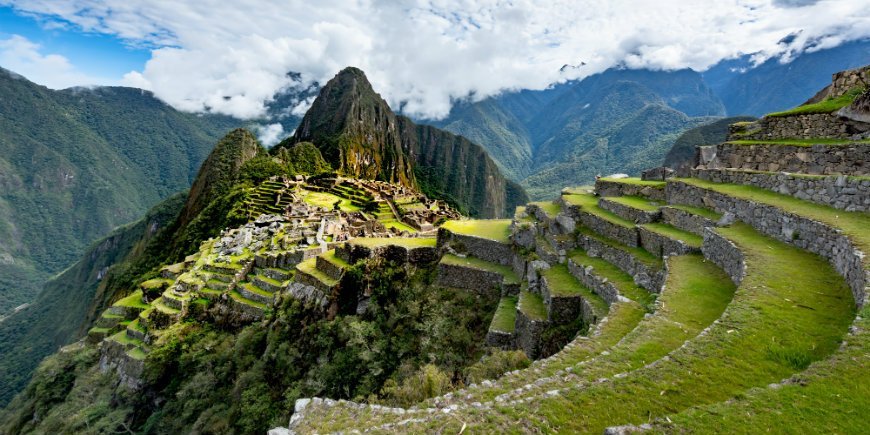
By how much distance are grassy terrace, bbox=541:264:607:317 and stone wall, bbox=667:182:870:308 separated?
14.2 ft

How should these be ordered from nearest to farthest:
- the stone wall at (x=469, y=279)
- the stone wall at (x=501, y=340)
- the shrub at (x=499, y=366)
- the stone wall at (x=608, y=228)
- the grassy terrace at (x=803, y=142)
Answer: the shrub at (x=499, y=366) < the grassy terrace at (x=803, y=142) < the stone wall at (x=501, y=340) < the stone wall at (x=608, y=228) < the stone wall at (x=469, y=279)

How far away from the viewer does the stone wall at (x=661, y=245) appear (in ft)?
36.2

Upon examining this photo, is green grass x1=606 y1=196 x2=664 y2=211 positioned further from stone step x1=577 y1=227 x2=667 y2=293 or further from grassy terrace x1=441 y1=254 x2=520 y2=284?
grassy terrace x1=441 y1=254 x2=520 y2=284

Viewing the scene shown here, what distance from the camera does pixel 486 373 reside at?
957 centimetres

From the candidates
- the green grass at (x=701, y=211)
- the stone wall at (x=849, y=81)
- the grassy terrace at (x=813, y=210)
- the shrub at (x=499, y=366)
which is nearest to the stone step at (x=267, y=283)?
the shrub at (x=499, y=366)

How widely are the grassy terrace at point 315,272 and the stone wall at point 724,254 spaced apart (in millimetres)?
15595

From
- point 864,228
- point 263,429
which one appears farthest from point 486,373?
point 263,429

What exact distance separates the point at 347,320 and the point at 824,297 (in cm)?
1565

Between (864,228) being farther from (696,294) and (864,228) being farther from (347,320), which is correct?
(347,320)

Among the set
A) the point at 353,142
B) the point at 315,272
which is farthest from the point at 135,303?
the point at 353,142

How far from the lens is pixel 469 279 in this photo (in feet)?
57.8

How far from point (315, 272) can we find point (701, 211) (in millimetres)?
18037

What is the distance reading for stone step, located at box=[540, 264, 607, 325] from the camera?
1081 cm

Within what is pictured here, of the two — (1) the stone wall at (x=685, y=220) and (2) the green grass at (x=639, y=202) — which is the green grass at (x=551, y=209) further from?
(1) the stone wall at (x=685, y=220)
